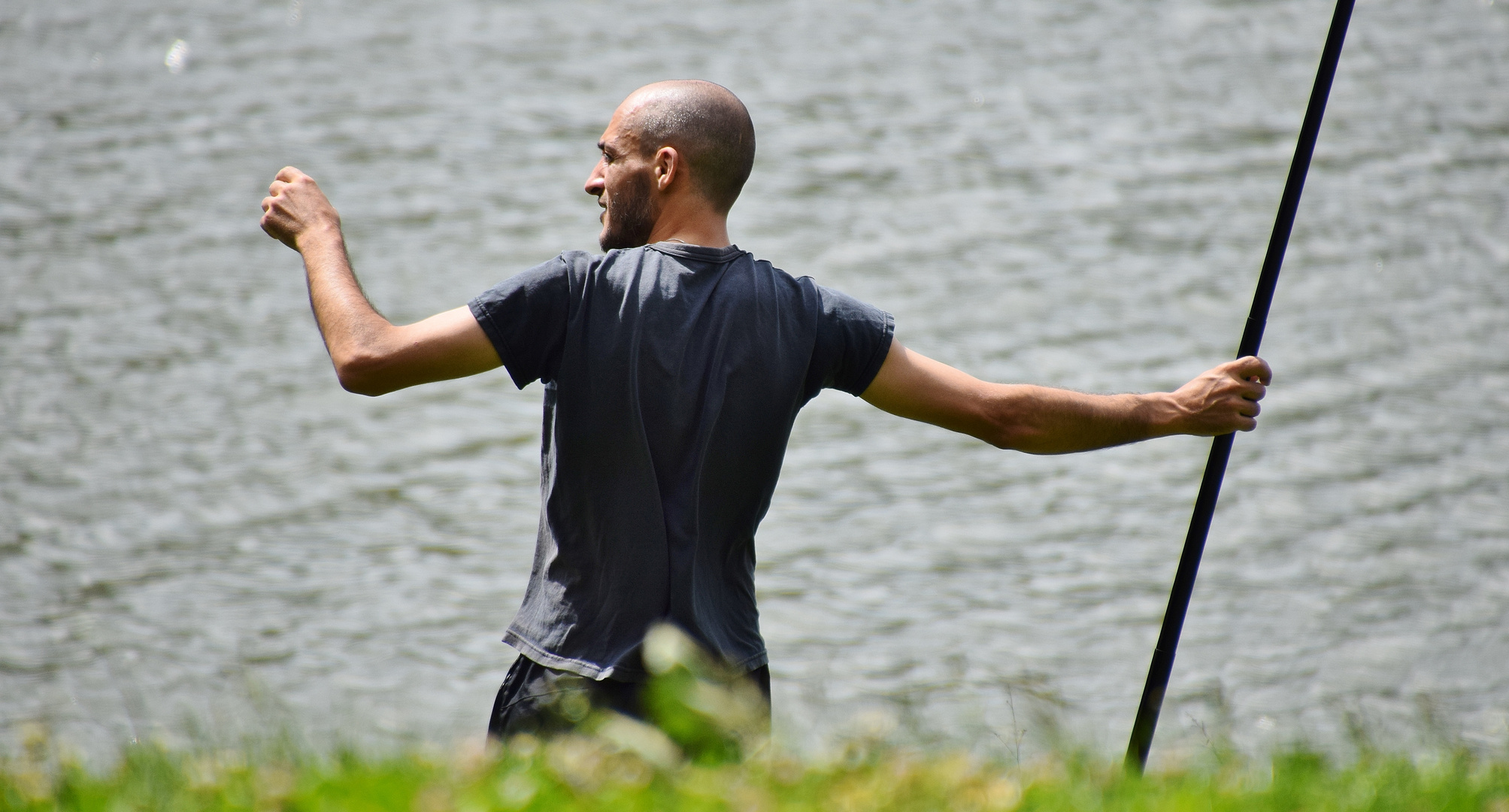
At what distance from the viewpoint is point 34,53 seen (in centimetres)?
1414

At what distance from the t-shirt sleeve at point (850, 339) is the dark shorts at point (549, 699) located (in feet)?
2.00

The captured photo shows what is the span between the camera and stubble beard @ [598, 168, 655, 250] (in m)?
2.64

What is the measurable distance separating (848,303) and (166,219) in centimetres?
977

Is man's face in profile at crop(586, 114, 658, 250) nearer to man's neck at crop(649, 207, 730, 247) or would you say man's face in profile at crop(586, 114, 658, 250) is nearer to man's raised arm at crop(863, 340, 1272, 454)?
man's neck at crop(649, 207, 730, 247)

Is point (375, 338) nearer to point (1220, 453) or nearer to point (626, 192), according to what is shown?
point (626, 192)

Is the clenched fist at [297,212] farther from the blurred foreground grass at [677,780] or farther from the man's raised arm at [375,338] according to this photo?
the blurred foreground grass at [677,780]

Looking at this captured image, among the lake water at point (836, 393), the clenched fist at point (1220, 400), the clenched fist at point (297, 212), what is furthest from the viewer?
the lake water at point (836, 393)

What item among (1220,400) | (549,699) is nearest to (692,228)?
(549,699)

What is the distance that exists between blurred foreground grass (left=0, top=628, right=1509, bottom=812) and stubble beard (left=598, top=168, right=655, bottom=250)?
82 cm

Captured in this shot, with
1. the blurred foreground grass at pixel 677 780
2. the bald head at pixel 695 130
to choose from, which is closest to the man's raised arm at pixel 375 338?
the bald head at pixel 695 130

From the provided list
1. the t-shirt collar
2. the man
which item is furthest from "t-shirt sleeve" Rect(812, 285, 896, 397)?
the t-shirt collar

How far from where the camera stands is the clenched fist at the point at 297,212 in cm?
253

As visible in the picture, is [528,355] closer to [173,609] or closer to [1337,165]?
[173,609]

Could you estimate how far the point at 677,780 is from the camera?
1851 millimetres
